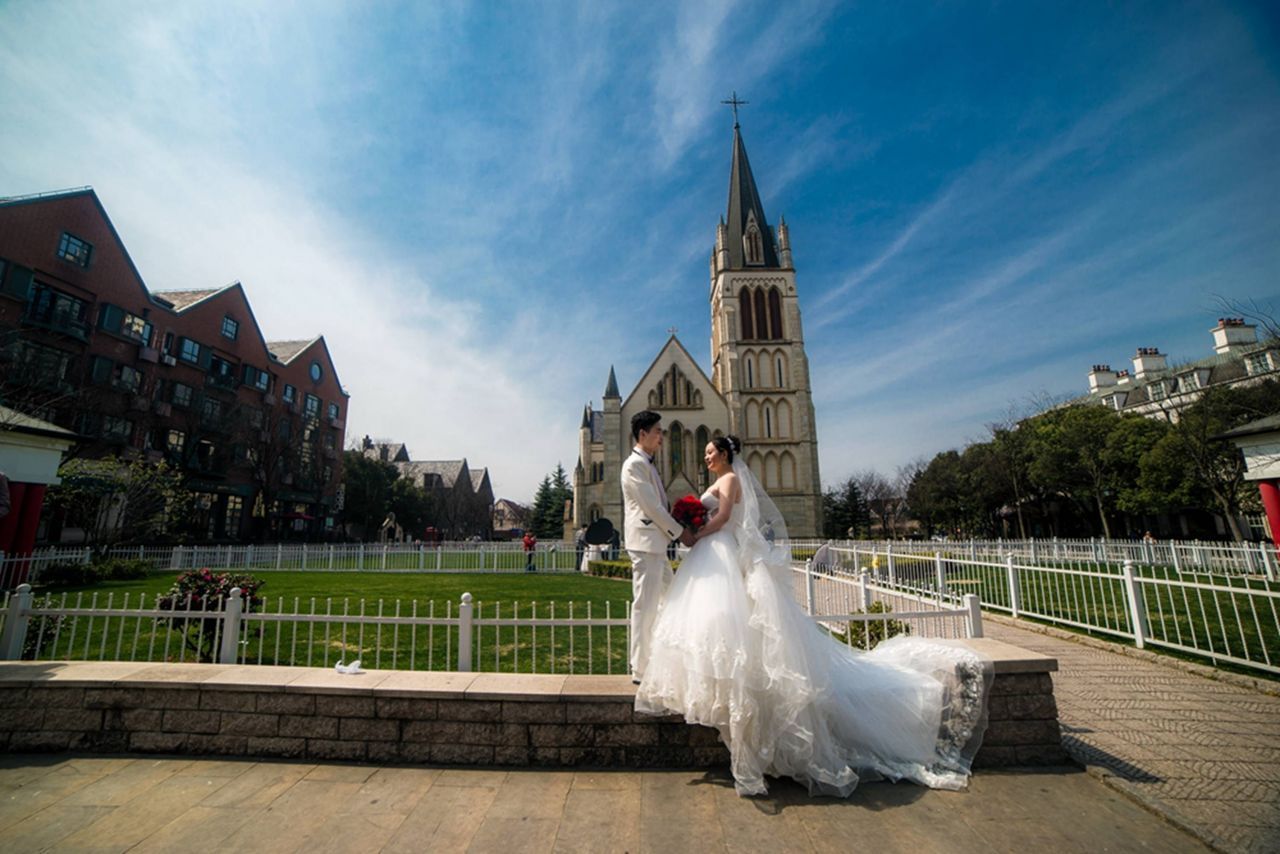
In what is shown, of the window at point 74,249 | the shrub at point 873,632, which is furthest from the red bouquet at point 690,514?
the window at point 74,249

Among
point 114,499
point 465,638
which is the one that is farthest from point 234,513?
point 465,638

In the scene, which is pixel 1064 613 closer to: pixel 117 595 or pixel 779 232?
pixel 117 595

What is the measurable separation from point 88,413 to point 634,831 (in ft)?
106

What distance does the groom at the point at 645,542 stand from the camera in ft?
12.2

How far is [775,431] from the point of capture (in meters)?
39.2

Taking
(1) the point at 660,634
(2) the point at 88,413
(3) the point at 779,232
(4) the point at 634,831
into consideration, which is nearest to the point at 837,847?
(4) the point at 634,831

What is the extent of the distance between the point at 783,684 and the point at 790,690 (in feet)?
0.18

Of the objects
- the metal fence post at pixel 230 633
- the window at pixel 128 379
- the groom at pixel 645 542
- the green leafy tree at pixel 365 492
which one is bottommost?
the metal fence post at pixel 230 633

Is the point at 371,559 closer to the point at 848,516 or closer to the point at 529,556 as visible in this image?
the point at 529,556

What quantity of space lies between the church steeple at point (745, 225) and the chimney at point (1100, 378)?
130 ft

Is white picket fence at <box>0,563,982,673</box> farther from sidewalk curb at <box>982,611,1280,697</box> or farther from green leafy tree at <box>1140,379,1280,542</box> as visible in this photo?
green leafy tree at <box>1140,379,1280,542</box>

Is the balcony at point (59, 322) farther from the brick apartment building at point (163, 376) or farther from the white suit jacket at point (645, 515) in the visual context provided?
the white suit jacket at point (645, 515)

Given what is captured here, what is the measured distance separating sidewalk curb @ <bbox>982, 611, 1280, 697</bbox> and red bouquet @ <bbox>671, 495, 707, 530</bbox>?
21.2 feet

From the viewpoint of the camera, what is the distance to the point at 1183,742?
162 inches
